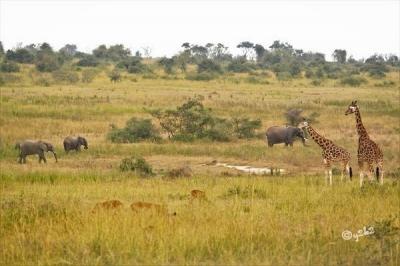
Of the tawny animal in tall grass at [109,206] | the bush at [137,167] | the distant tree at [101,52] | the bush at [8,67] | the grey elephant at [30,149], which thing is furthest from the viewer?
the distant tree at [101,52]

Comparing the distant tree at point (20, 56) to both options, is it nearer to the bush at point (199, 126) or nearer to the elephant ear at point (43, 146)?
the bush at point (199, 126)

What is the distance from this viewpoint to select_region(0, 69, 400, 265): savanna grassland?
7340mm

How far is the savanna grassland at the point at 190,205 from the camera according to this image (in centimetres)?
734

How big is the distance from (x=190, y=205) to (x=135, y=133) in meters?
13.6

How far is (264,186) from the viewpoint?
43.7ft

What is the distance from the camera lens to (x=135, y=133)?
78.0 feet

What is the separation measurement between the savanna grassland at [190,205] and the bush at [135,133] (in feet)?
2.30

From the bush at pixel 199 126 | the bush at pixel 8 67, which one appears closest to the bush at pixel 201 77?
the bush at pixel 8 67

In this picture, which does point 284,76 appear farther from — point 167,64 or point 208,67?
point 167,64

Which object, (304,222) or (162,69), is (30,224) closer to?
(304,222)

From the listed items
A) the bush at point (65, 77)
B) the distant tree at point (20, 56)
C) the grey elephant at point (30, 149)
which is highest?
the distant tree at point (20, 56)

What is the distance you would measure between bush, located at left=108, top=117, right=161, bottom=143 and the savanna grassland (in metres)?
0.70

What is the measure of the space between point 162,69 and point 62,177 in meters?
52.7

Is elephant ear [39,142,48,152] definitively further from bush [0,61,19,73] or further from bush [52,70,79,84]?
bush [0,61,19,73]
